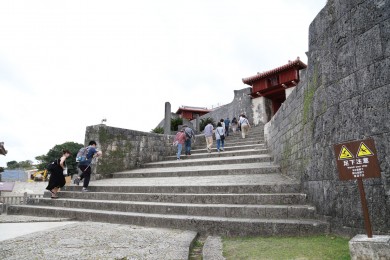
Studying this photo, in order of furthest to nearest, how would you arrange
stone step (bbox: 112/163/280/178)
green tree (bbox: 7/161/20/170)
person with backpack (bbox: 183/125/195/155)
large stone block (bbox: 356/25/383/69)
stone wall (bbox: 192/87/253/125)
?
green tree (bbox: 7/161/20/170) → stone wall (bbox: 192/87/253/125) → person with backpack (bbox: 183/125/195/155) → stone step (bbox: 112/163/280/178) → large stone block (bbox: 356/25/383/69)

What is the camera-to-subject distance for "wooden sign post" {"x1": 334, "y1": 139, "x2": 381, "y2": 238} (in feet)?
8.25

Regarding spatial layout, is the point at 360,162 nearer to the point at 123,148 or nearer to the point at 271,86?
the point at 123,148

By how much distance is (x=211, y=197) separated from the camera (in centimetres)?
535

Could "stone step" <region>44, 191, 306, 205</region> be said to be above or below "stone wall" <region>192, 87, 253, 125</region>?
below

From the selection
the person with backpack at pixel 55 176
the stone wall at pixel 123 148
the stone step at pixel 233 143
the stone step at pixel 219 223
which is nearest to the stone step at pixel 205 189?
the person with backpack at pixel 55 176

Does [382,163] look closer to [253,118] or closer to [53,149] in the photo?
[253,118]

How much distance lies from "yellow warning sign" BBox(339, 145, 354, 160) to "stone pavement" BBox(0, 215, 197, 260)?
206cm

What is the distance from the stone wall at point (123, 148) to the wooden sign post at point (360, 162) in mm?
8449

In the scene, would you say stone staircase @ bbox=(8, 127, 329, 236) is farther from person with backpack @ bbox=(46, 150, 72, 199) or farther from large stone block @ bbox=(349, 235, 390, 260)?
large stone block @ bbox=(349, 235, 390, 260)

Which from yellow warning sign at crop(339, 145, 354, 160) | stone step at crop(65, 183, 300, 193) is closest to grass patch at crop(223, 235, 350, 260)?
yellow warning sign at crop(339, 145, 354, 160)

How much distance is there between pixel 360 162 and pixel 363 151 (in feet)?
0.37

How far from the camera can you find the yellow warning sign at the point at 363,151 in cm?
253

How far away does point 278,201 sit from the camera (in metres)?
4.72

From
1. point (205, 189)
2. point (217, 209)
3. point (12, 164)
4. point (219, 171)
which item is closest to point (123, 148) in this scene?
point (219, 171)
